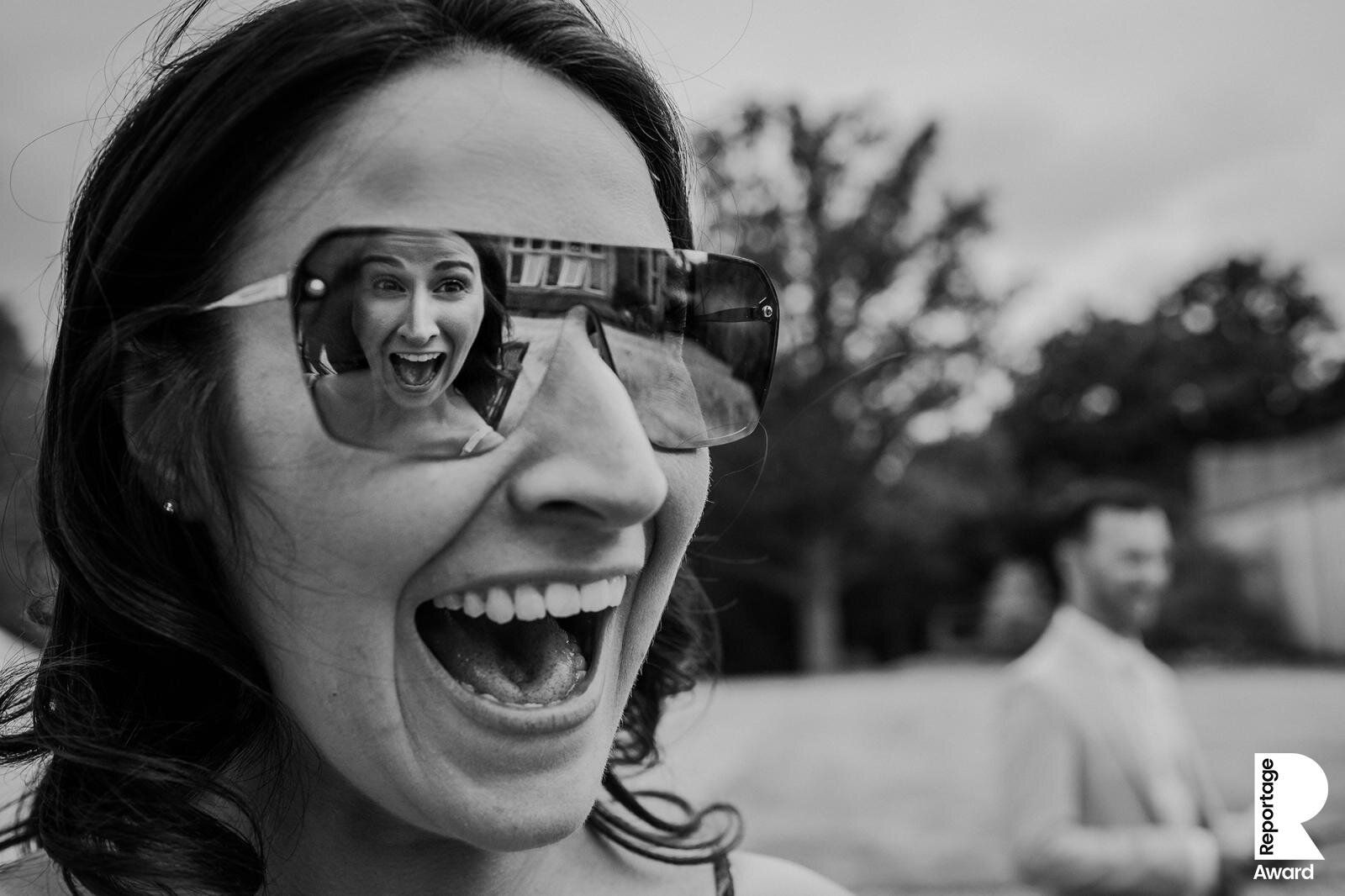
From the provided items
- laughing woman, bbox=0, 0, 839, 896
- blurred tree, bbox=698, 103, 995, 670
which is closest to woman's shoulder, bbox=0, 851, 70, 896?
laughing woman, bbox=0, 0, 839, 896

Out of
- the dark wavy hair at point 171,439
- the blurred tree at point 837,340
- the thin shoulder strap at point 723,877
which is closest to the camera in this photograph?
the dark wavy hair at point 171,439

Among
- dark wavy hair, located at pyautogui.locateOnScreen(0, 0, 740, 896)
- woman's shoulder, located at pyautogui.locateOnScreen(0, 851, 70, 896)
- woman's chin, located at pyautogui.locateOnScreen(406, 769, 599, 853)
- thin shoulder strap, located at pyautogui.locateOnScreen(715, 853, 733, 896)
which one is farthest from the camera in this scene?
thin shoulder strap, located at pyautogui.locateOnScreen(715, 853, 733, 896)

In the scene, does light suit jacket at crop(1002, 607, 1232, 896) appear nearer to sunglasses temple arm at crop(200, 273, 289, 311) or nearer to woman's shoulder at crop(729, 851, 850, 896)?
woman's shoulder at crop(729, 851, 850, 896)

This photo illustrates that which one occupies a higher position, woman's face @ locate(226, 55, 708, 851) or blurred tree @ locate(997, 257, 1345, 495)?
blurred tree @ locate(997, 257, 1345, 495)

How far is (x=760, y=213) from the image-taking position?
30375mm

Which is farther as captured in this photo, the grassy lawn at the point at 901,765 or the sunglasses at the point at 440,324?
the grassy lawn at the point at 901,765

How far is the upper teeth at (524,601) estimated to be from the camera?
1137 mm

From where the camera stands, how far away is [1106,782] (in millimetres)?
3934

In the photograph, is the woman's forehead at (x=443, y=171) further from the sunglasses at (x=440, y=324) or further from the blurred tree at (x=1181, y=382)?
the blurred tree at (x=1181, y=382)

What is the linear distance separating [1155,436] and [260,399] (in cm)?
5225

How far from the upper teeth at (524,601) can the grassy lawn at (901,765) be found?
40.0 inches

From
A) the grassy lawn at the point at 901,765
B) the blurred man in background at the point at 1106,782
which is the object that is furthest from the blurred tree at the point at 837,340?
the blurred man in background at the point at 1106,782

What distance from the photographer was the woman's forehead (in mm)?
1189

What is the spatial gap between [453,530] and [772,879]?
830 millimetres
